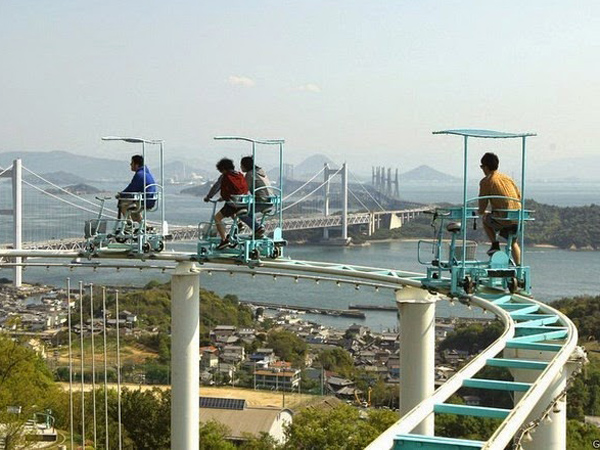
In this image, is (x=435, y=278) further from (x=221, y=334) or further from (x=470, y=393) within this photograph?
(x=221, y=334)

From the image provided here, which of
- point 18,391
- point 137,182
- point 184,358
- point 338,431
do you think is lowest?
point 338,431

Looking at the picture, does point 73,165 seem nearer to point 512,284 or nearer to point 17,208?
point 17,208

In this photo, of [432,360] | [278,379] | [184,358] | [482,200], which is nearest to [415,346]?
[432,360]

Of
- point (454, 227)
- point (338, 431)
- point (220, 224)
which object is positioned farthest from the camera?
point (338, 431)

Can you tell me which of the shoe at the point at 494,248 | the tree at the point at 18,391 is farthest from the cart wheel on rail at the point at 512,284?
the tree at the point at 18,391

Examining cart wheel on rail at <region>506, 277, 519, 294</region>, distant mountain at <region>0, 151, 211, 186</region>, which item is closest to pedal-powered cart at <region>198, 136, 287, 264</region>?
cart wheel on rail at <region>506, 277, 519, 294</region>

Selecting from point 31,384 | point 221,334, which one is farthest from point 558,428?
point 221,334

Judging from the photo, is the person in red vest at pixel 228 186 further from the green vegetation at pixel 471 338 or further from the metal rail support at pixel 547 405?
the green vegetation at pixel 471 338

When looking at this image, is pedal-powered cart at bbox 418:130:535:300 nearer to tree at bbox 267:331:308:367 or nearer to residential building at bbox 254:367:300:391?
residential building at bbox 254:367:300:391
